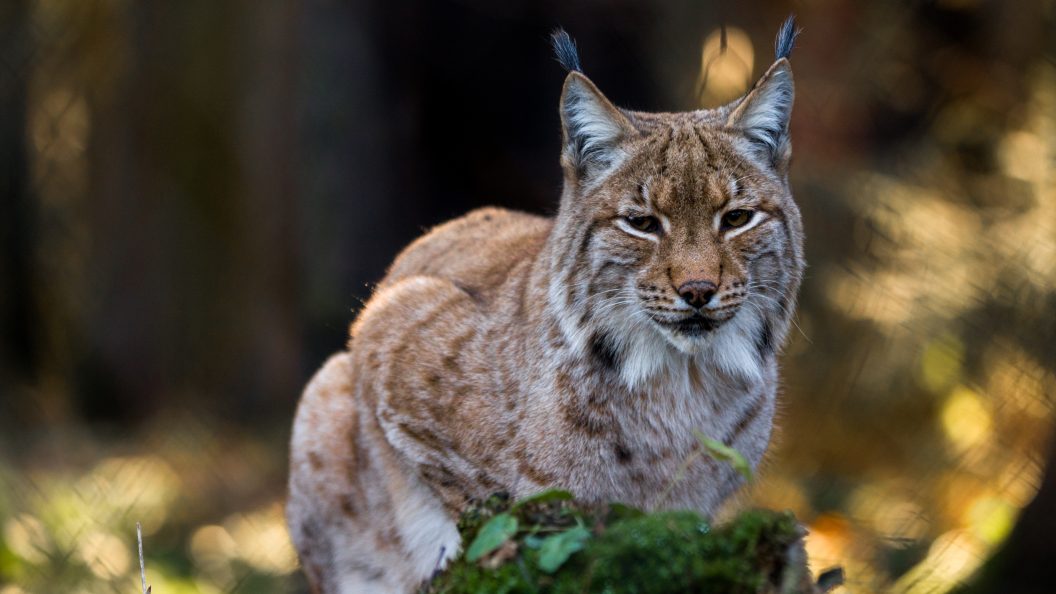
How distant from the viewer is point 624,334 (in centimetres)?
412

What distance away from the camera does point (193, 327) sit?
9.80 metres

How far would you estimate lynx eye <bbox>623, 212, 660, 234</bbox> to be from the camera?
4035mm

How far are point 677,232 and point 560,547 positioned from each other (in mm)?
1462

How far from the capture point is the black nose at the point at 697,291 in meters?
3.83

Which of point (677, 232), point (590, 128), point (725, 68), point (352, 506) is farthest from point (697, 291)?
Result: point (725, 68)

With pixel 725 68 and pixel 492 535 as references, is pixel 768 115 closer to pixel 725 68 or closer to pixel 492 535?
pixel 492 535

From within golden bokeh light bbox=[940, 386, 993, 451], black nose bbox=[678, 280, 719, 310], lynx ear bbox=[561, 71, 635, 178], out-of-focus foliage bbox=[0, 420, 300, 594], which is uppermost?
lynx ear bbox=[561, 71, 635, 178]

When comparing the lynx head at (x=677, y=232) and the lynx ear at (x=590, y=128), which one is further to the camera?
the lynx ear at (x=590, y=128)

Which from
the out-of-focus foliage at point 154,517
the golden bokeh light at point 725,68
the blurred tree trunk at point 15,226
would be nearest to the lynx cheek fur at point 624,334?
the out-of-focus foliage at point 154,517

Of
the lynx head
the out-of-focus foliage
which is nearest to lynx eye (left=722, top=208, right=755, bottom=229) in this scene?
the lynx head

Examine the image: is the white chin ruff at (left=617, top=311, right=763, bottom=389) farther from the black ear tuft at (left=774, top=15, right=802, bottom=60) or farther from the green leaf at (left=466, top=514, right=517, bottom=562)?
the green leaf at (left=466, top=514, right=517, bottom=562)

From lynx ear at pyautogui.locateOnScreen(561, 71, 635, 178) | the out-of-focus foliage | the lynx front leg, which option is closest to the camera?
lynx ear at pyautogui.locateOnScreen(561, 71, 635, 178)

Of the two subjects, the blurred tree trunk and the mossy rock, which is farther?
the blurred tree trunk

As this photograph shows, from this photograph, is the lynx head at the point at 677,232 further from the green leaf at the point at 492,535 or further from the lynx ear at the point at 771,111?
the green leaf at the point at 492,535
